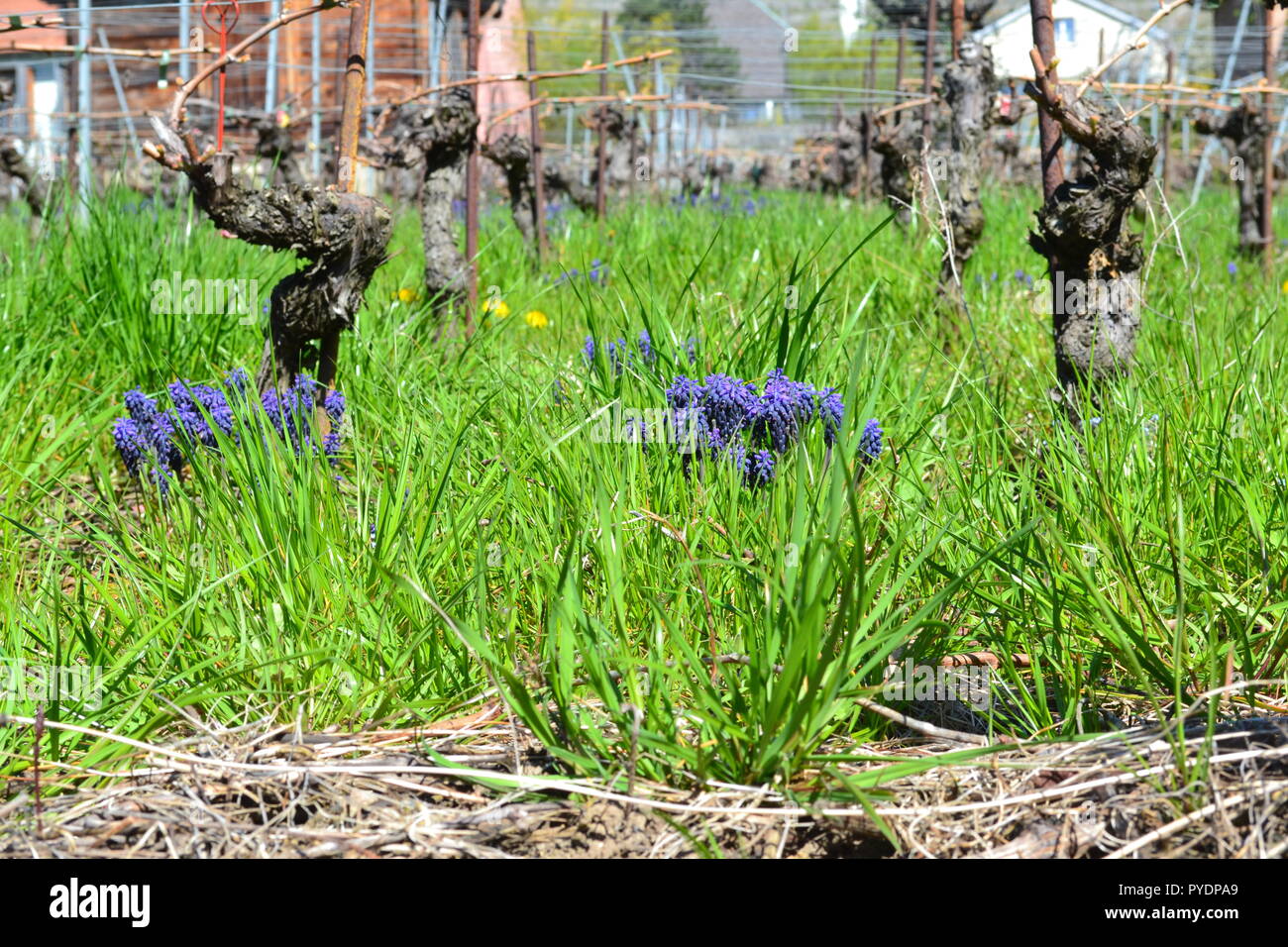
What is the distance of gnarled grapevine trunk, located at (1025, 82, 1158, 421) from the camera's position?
265 centimetres

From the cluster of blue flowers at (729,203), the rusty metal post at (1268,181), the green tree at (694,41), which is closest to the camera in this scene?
the rusty metal post at (1268,181)

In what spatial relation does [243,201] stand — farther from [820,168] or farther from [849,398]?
[820,168]

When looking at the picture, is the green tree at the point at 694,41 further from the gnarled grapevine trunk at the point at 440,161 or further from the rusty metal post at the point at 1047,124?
the rusty metal post at the point at 1047,124

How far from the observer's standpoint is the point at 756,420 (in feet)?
8.12

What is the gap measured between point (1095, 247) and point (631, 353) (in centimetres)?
110

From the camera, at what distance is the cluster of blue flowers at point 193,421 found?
2.69m

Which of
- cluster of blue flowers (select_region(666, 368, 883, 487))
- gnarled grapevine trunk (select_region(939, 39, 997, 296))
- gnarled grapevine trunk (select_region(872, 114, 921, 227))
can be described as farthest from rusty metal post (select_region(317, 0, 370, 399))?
gnarled grapevine trunk (select_region(872, 114, 921, 227))

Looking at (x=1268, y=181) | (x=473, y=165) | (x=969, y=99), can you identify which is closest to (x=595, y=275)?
(x=473, y=165)

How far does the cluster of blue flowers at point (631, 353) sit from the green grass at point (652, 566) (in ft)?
0.12

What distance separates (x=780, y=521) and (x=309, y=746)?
34.3 inches

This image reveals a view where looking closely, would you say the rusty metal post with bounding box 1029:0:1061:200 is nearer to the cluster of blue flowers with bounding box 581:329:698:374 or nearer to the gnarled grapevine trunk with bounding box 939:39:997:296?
the cluster of blue flowers with bounding box 581:329:698:374

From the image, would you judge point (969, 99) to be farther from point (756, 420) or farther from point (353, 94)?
point (756, 420)

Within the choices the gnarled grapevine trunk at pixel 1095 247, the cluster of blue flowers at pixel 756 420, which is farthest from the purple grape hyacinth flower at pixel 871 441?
the gnarled grapevine trunk at pixel 1095 247
